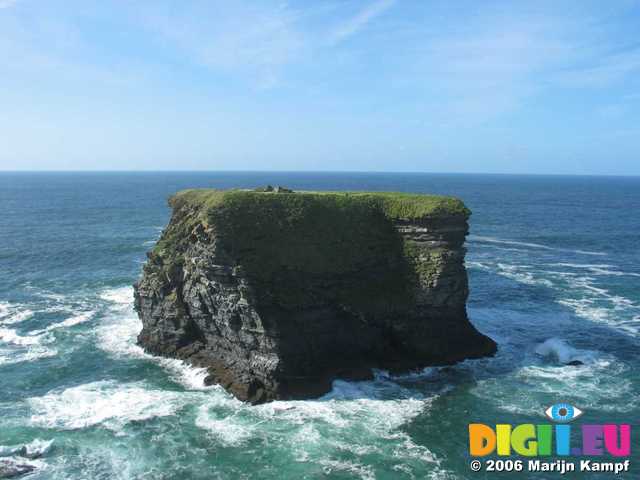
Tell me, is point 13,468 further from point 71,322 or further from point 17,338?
point 71,322

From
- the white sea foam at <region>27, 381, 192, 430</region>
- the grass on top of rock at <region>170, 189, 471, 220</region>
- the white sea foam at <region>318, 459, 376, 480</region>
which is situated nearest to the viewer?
the white sea foam at <region>318, 459, 376, 480</region>

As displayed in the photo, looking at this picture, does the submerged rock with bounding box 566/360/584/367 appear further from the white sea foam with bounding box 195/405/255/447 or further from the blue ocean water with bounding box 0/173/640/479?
the white sea foam with bounding box 195/405/255/447

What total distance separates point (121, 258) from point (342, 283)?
49.9 m

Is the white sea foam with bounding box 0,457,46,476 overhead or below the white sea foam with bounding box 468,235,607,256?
below

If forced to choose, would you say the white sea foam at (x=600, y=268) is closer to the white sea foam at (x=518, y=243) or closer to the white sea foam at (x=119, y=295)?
the white sea foam at (x=518, y=243)

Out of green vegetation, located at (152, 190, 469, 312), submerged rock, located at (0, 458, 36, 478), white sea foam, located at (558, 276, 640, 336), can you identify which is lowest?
submerged rock, located at (0, 458, 36, 478)

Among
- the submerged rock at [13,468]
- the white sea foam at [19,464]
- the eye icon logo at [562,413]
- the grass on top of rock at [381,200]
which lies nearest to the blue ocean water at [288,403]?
the white sea foam at [19,464]

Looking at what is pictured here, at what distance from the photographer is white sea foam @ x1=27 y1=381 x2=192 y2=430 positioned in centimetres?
3520

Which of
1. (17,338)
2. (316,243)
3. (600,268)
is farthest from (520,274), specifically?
(17,338)

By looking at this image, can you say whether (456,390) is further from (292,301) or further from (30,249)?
(30,249)

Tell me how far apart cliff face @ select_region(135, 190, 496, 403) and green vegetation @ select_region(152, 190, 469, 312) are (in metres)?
0.09

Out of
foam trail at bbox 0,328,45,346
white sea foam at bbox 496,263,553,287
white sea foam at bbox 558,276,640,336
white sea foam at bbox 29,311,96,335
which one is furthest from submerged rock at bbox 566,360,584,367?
foam trail at bbox 0,328,45,346

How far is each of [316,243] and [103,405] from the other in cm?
1989

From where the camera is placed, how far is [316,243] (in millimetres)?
43219
